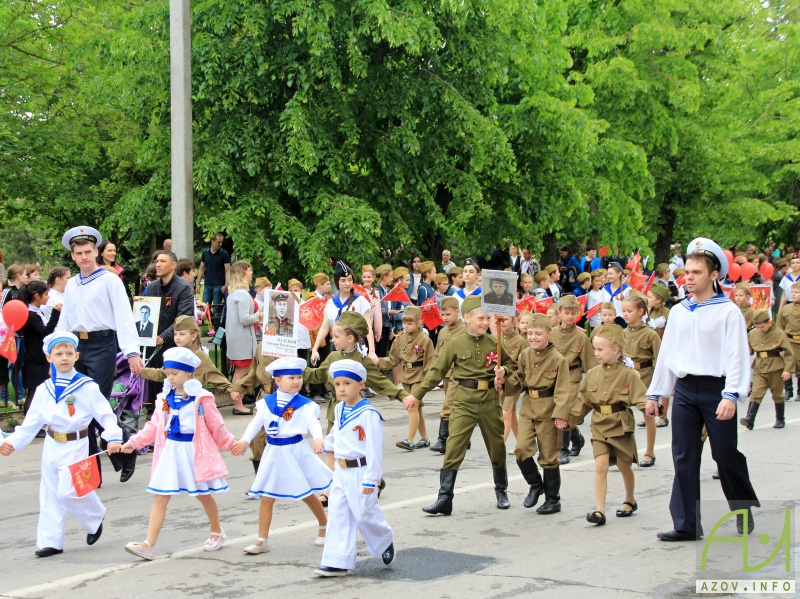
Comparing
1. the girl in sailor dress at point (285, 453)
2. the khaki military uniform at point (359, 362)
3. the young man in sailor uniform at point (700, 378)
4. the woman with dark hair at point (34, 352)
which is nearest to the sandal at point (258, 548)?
the girl in sailor dress at point (285, 453)

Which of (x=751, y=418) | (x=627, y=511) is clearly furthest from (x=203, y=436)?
(x=751, y=418)

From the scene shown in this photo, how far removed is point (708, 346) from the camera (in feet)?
24.5

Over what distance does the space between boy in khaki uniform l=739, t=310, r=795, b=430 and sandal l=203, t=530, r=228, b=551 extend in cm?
798

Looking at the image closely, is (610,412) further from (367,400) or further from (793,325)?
(793,325)

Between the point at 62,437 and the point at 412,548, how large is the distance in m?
2.68

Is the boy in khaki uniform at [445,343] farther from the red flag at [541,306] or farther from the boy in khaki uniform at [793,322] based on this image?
the boy in khaki uniform at [793,322]

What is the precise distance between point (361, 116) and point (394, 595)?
41.4ft

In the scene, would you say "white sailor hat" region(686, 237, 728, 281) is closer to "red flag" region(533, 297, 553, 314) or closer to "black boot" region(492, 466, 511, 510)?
"black boot" region(492, 466, 511, 510)

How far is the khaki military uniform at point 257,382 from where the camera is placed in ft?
30.8

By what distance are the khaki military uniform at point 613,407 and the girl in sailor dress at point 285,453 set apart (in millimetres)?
2241

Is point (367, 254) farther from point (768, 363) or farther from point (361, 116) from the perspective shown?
A: point (768, 363)

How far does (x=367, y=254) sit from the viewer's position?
1698cm

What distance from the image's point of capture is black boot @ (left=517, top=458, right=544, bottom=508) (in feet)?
29.1

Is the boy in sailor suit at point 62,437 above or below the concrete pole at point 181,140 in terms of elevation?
below
